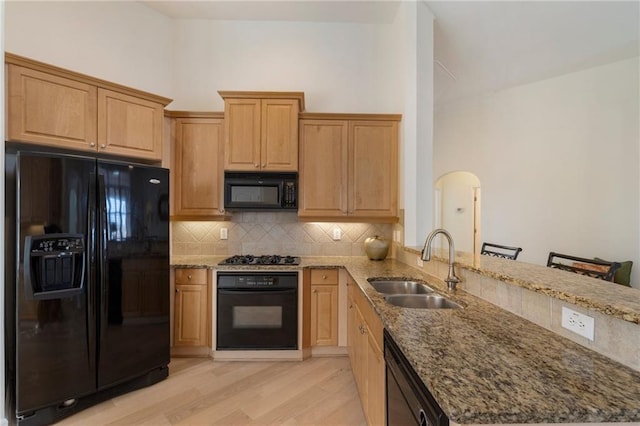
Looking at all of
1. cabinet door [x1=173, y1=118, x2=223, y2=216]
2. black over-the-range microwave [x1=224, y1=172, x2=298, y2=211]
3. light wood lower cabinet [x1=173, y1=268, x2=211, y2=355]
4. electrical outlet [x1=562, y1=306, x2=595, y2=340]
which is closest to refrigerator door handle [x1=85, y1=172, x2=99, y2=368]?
light wood lower cabinet [x1=173, y1=268, x2=211, y2=355]

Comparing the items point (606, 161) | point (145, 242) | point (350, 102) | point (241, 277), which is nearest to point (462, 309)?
point (241, 277)

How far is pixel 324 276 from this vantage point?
253cm

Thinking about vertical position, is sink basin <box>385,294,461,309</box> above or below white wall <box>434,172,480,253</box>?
below

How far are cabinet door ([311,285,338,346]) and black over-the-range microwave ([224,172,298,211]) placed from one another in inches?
36.4

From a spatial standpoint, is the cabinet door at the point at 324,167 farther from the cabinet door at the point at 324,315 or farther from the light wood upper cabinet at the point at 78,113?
the light wood upper cabinet at the point at 78,113

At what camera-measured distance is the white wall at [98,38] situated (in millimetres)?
2143

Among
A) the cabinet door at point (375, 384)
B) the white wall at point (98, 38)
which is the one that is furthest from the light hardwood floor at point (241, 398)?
the white wall at point (98, 38)

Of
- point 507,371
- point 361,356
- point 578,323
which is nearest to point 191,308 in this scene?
point 361,356

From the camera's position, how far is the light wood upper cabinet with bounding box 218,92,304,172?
8.49 ft

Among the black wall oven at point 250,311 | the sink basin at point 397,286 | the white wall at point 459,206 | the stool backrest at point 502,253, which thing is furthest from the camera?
the white wall at point 459,206

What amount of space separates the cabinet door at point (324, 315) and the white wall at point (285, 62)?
2032 mm

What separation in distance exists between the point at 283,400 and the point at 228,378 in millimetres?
562

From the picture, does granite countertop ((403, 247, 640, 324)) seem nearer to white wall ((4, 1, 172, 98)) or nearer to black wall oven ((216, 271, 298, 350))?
black wall oven ((216, 271, 298, 350))

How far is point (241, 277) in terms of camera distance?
95.0 inches
